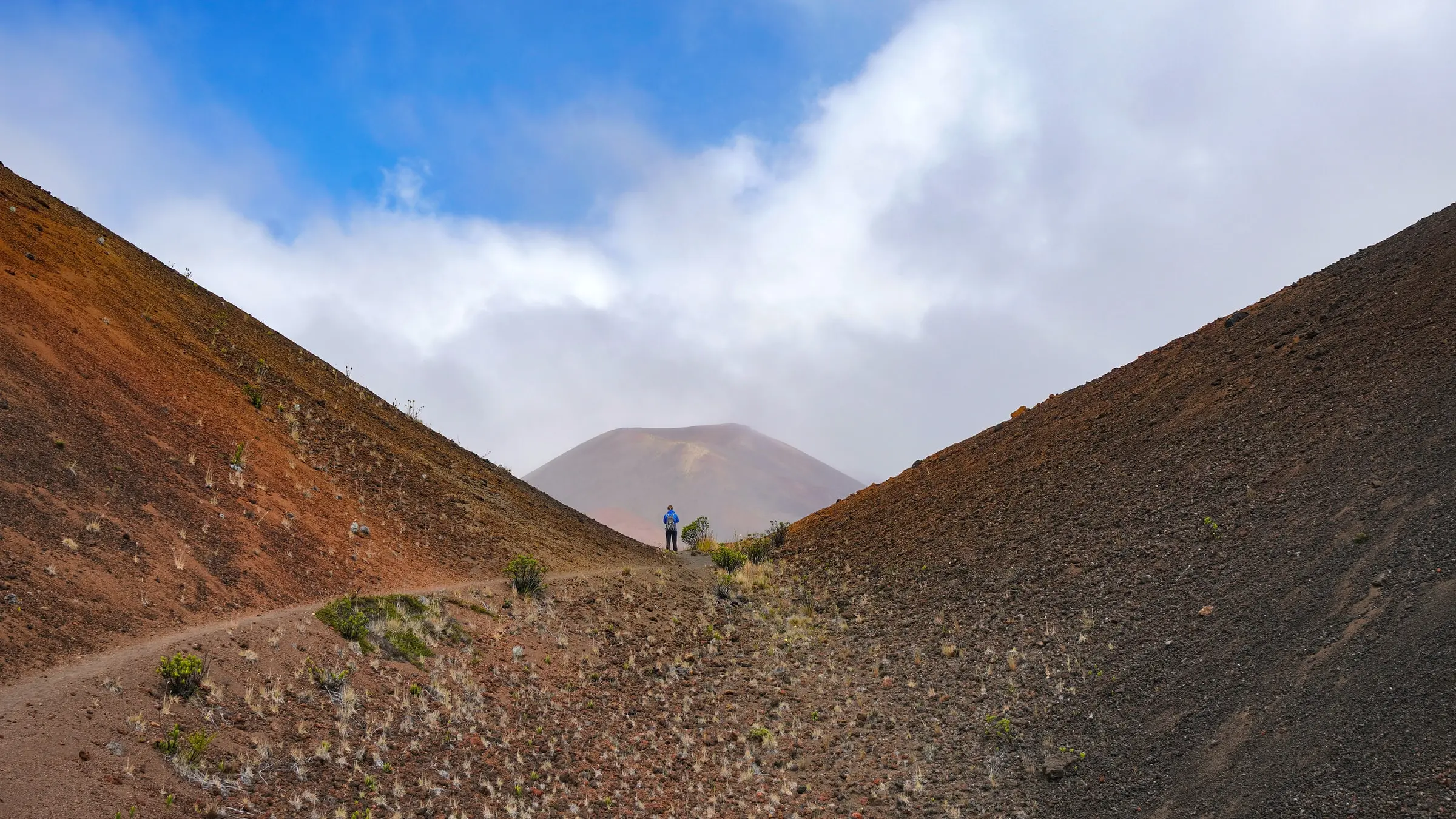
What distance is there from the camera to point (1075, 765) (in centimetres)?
1205

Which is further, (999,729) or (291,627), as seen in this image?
(999,729)

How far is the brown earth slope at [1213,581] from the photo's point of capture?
33.3ft

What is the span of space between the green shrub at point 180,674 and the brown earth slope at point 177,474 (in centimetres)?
113

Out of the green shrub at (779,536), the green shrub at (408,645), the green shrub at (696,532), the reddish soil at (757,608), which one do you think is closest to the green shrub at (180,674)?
the reddish soil at (757,608)

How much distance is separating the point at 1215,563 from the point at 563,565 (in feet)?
48.5

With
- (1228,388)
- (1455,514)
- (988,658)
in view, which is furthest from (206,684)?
(1228,388)

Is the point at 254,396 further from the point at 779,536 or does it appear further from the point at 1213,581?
the point at 1213,581

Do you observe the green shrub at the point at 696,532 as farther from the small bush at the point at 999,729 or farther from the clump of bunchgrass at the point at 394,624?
the small bush at the point at 999,729

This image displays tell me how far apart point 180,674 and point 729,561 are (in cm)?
1728

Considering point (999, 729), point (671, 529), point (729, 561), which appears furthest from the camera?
point (671, 529)

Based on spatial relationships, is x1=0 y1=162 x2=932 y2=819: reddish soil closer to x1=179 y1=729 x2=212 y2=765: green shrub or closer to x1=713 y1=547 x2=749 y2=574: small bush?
x1=179 y1=729 x2=212 y2=765: green shrub

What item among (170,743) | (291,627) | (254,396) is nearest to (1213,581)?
(291,627)

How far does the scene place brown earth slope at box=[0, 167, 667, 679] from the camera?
1205 cm

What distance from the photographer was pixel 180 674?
10422mm
